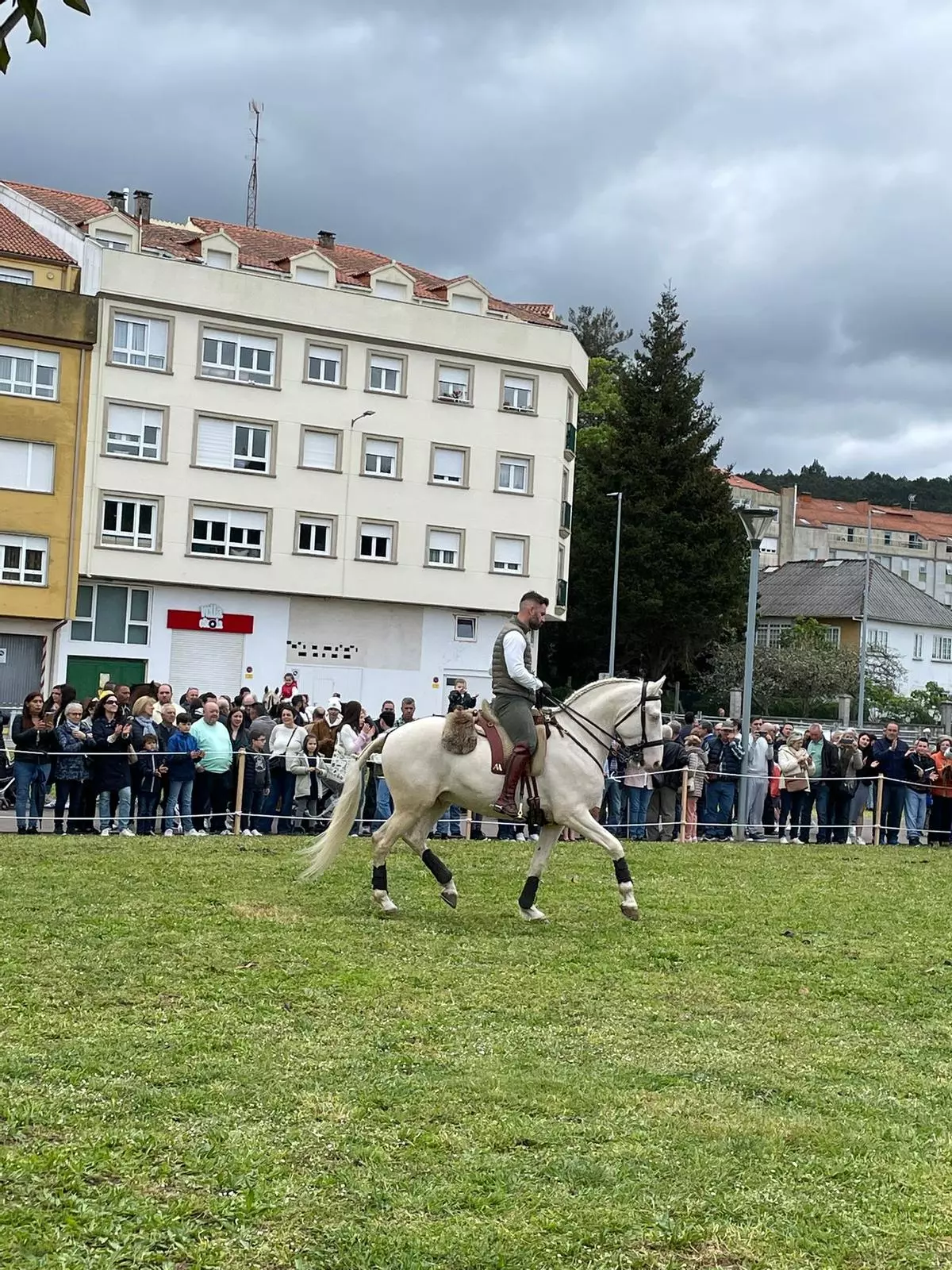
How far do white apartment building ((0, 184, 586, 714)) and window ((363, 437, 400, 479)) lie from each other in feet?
0.32

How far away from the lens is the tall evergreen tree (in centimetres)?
6906

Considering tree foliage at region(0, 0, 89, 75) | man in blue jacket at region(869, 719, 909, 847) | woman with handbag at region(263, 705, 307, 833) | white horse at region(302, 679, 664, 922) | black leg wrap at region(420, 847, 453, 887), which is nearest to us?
tree foliage at region(0, 0, 89, 75)

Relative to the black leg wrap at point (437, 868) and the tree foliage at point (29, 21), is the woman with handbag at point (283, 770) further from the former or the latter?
the tree foliage at point (29, 21)

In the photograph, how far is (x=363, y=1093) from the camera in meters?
7.17

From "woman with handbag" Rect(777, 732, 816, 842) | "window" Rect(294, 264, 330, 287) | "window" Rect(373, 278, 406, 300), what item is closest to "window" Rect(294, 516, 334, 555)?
"window" Rect(294, 264, 330, 287)

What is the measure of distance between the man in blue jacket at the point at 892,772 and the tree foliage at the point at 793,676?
148 ft

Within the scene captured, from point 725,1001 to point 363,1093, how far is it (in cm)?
368

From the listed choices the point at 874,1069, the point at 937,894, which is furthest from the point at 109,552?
the point at 874,1069

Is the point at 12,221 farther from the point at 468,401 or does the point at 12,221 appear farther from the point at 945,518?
the point at 945,518

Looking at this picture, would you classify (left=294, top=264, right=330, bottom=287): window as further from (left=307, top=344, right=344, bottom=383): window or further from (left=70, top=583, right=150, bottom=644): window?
(left=70, top=583, right=150, bottom=644): window

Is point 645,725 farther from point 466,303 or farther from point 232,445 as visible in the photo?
point 466,303

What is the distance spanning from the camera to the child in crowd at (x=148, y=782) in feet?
65.3

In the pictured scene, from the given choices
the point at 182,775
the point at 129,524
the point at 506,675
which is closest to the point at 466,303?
the point at 129,524

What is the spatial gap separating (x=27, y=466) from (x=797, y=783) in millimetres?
32993
